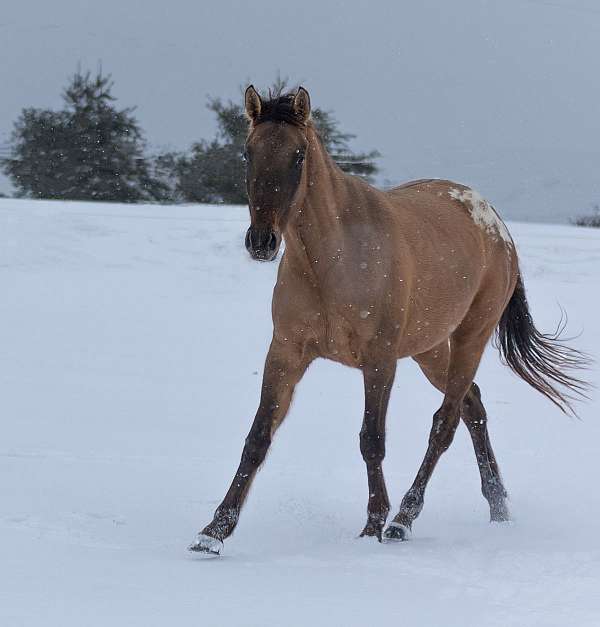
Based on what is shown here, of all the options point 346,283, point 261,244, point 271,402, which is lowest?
point 271,402

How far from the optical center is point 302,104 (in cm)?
458

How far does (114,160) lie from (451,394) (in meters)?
10.1

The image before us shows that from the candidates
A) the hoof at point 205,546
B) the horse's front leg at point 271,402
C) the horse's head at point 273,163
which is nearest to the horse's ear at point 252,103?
the horse's head at point 273,163

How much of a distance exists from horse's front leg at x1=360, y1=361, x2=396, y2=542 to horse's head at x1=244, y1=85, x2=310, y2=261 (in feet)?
2.88

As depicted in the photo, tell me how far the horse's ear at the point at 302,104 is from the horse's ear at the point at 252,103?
159mm

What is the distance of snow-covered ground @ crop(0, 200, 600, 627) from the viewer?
351 centimetres

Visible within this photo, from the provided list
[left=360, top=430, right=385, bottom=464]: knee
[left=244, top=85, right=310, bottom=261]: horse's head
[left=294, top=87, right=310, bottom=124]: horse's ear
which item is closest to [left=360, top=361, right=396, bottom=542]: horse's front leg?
[left=360, top=430, right=385, bottom=464]: knee

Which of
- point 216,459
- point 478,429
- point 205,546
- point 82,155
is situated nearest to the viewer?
point 205,546

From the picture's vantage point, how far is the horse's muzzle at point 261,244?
Result: 13.7 feet

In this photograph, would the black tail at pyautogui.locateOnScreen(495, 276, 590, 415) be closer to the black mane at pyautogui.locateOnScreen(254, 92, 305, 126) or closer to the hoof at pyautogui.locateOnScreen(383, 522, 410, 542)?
the hoof at pyautogui.locateOnScreen(383, 522, 410, 542)

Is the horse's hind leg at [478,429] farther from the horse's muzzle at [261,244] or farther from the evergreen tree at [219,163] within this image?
the evergreen tree at [219,163]

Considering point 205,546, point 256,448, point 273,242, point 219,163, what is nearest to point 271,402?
point 256,448

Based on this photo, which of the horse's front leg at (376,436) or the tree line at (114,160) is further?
the tree line at (114,160)

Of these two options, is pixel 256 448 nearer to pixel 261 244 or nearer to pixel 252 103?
pixel 261 244
